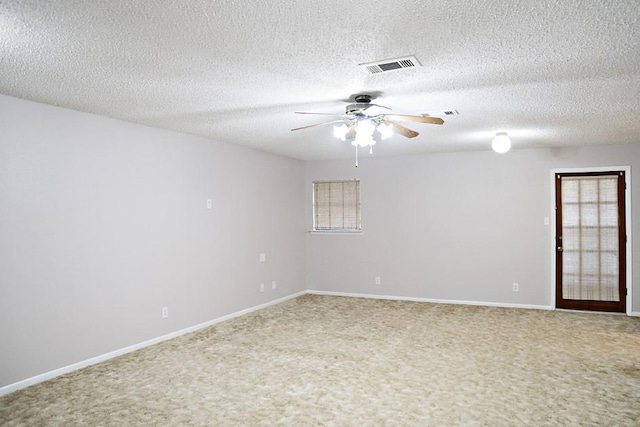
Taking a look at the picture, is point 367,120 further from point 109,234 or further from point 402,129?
point 109,234

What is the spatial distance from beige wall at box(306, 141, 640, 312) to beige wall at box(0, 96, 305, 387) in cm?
180

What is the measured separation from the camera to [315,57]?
2.70 m

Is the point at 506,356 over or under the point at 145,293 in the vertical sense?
under

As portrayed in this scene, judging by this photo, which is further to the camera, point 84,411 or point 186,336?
point 186,336

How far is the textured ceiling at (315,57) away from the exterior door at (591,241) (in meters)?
1.97

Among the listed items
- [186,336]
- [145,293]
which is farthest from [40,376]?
[186,336]

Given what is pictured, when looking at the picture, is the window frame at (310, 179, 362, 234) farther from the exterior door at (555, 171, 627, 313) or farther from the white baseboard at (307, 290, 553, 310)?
the exterior door at (555, 171, 627, 313)

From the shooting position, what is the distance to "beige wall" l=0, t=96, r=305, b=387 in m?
3.57

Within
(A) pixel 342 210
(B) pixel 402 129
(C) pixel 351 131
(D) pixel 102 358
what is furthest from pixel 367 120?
(A) pixel 342 210

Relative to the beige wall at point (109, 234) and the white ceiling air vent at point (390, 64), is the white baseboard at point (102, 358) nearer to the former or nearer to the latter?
the beige wall at point (109, 234)

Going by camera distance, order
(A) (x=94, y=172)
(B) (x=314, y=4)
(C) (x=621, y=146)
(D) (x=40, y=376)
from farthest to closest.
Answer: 1. (C) (x=621, y=146)
2. (A) (x=94, y=172)
3. (D) (x=40, y=376)
4. (B) (x=314, y=4)

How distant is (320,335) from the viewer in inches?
200

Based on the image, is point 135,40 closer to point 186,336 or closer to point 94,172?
point 94,172

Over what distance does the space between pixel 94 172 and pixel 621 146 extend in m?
6.53
